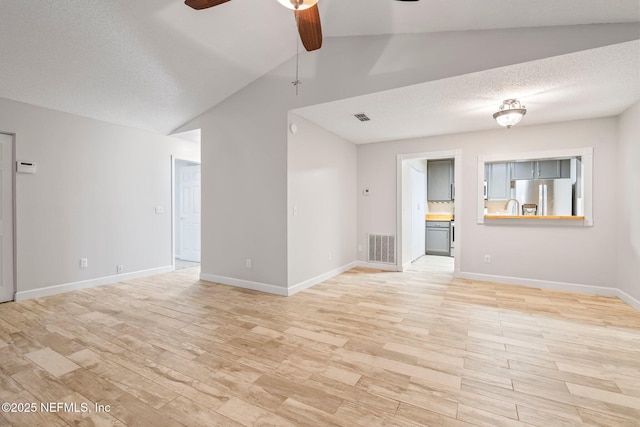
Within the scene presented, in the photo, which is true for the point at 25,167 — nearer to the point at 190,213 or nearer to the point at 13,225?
the point at 13,225

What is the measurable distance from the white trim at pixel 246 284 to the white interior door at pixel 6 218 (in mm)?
2222

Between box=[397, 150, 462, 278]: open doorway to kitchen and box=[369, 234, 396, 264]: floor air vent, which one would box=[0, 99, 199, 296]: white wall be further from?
box=[397, 150, 462, 278]: open doorway to kitchen

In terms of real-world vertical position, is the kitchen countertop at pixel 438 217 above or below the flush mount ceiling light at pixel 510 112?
below

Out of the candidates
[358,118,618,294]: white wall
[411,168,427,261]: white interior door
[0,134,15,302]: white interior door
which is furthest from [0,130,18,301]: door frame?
[411,168,427,261]: white interior door

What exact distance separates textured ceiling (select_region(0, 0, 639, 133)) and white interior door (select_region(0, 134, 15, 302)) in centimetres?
66

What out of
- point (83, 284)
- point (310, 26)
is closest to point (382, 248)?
point (310, 26)

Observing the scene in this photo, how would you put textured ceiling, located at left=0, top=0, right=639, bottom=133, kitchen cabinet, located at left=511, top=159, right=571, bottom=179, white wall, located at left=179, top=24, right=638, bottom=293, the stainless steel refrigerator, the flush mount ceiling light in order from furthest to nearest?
kitchen cabinet, located at left=511, top=159, right=571, bottom=179
the stainless steel refrigerator
the flush mount ceiling light
white wall, located at left=179, top=24, right=638, bottom=293
textured ceiling, located at left=0, top=0, right=639, bottom=133

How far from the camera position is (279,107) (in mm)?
3877

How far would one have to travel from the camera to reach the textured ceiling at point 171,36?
2.47 metres

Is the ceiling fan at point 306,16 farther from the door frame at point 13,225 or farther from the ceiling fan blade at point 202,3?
the door frame at point 13,225

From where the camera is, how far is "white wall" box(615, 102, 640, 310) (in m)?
3.35

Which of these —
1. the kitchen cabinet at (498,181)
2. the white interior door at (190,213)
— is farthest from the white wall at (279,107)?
the kitchen cabinet at (498,181)

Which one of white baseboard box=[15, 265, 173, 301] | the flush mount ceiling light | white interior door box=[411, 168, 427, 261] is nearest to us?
the flush mount ceiling light

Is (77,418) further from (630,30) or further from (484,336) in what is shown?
(630,30)
